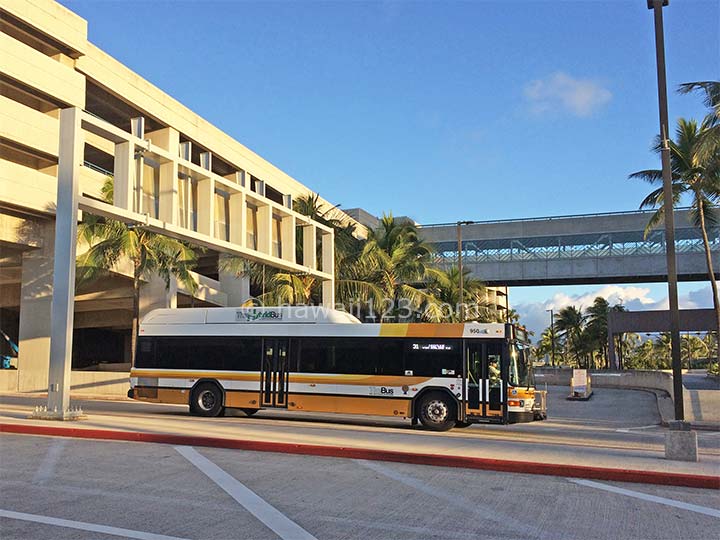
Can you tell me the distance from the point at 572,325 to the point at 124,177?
7962 centimetres

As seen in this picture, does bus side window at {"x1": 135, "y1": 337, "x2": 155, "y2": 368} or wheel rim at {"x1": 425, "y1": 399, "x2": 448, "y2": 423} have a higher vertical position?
bus side window at {"x1": 135, "y1": 337, "x2": 155, "y2": 368}

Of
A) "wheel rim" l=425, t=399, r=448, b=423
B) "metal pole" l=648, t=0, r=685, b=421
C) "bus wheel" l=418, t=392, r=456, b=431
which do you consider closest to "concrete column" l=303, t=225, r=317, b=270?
"bus wheel" l=418, t=392, r=456, b=431

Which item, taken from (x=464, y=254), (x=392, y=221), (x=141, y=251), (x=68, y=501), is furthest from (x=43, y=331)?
(x=464, y=254)

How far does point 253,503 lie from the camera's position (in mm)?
7668

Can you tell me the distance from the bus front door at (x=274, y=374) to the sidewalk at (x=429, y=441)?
2.03 feet

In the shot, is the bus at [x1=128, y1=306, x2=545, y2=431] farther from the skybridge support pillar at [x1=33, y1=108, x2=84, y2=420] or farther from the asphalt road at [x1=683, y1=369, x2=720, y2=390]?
the asphalt road at [x1=683, y1=369, x2=720, y2=390]

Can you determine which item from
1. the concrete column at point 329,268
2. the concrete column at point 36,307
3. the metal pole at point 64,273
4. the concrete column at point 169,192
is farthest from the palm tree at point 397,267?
the concrete column at point 36,307

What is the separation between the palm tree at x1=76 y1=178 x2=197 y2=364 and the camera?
27250 millimetres

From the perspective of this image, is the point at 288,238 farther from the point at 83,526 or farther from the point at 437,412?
the point at 83,526

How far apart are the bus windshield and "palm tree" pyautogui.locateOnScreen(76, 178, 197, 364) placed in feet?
53.2

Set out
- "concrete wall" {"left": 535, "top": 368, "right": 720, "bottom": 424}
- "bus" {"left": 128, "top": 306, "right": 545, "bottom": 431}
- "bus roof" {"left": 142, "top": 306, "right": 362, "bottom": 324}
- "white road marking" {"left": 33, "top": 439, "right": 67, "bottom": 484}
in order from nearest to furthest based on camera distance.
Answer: "white road marking" {"left": 33, "top": 439, "right": 67, "bottom": 484} < "bus" {"left": 128, "top": 306, "right": 545, "bottom": 431} < "bus roof" {"left": 142, "top": 306, "right": 362, "bottom": 324} < "concrete wall" {"left": 535, "top": 368, "right": 720, "bottom": 424}

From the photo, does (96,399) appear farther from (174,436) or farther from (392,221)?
(174,436)

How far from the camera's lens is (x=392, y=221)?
33.5 meters

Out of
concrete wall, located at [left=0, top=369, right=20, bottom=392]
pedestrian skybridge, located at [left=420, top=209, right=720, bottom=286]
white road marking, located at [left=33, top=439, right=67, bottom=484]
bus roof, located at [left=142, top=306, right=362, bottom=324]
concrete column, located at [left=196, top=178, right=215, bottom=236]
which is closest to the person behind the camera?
white road marking, located at [left=33, top=439, right=67, bottom=484]
